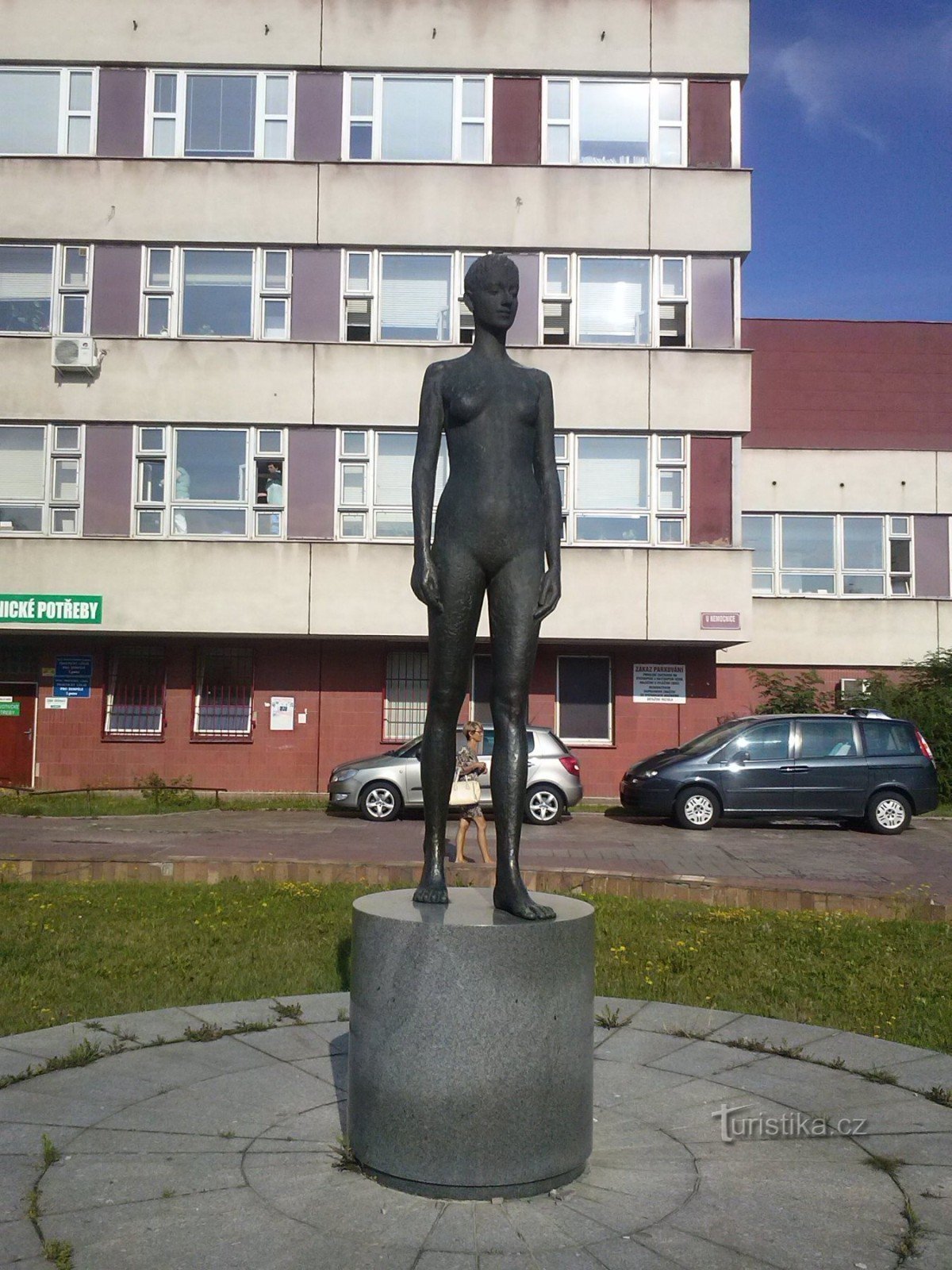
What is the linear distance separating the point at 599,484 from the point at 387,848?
36.0 ft

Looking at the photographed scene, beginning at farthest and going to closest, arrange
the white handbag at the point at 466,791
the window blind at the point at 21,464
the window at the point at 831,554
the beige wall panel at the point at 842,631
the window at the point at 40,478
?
the window at the point at 831,554 → the beige wall panel at the point at 842,631 → the window blind at the point at 21,464 → the window at the point at 40,478 → the white handbag at the point at 466,791

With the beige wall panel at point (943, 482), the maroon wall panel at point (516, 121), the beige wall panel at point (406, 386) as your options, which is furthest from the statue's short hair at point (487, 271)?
the beige wall panel at point (943, 482)

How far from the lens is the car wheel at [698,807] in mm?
19188

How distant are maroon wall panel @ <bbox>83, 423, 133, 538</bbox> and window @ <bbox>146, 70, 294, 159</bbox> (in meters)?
5.84

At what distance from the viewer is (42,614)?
23.5m

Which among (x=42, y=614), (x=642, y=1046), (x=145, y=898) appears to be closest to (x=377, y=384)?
(x=42, y=614)

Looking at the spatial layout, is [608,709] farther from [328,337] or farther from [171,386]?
[171,386]

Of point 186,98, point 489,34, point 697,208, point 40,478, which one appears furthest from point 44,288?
point 697,208

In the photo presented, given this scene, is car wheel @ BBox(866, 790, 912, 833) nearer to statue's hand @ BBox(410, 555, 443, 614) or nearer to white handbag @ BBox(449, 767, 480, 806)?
white handbag @ BBox(449, 767, 480, 806)

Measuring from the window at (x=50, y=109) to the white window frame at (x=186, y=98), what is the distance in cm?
112

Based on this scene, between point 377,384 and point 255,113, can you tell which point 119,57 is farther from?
point 377,384

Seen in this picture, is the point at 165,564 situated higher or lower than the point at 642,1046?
higher

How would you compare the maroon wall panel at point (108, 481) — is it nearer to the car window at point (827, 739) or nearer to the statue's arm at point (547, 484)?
the car window at point (827, 739)

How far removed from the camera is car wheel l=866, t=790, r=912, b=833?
763 inches
